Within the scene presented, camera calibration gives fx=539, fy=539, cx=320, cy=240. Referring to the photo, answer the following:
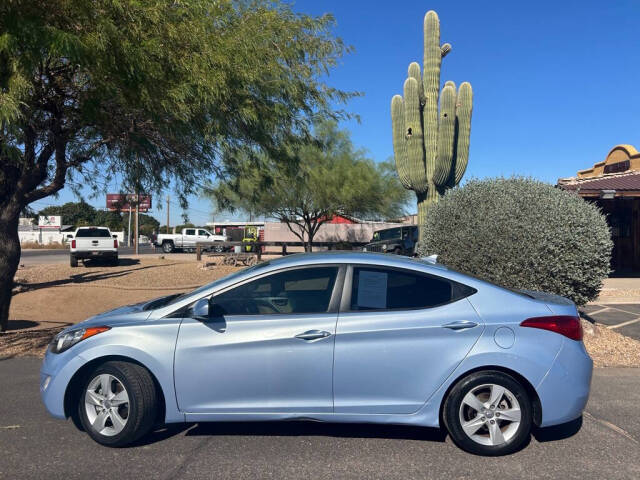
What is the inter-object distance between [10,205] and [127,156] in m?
1.91

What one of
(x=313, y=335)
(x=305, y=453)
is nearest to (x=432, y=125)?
(x=313, y=335)

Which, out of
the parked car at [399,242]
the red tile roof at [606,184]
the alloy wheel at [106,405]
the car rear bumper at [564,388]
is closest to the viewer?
the car rear bumper at [564,388]

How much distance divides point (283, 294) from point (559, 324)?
2.19 meters

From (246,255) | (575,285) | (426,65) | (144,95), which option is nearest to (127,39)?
(144,95)

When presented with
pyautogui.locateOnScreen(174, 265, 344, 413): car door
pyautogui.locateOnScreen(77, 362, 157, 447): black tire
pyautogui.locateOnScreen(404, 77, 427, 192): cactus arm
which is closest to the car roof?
pyautogui.locateOnScreen(174, 265, 344, 413): car door

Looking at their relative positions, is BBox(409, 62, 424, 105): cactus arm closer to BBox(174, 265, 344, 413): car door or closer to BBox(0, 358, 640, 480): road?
BBox(0, 358, 640, 480): road

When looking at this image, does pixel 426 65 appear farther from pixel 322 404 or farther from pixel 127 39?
pixel 322 404

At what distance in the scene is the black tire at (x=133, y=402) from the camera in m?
4.12

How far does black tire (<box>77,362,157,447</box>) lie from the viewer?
412 centimetres

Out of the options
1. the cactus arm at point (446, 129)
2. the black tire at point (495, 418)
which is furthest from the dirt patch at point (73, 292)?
the cactus arm at point (446, 129)

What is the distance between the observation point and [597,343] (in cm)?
798

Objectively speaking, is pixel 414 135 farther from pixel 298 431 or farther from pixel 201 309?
pixel 201 309

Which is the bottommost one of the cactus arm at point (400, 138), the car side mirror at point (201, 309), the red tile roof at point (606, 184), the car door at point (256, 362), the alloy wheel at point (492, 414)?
the alloy wheel at point (492, 414)

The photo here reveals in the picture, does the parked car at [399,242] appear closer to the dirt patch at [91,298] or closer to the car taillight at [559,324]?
the dirt patch at [91,298]
